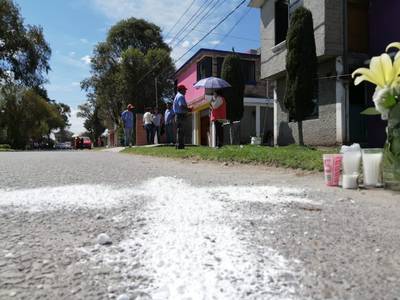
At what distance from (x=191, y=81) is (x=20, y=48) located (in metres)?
18.8

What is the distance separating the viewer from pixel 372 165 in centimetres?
484

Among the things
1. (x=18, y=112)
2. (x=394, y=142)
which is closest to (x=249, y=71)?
(x=394, y=142)

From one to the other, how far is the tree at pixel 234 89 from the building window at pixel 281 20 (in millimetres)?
3802

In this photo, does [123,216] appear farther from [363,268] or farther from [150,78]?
[150,78]

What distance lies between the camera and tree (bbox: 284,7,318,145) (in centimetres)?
1218

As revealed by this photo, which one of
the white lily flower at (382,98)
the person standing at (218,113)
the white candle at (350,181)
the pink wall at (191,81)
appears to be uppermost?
the pink wall at (191,81)

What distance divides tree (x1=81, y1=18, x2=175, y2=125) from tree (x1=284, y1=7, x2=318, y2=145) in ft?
81.4

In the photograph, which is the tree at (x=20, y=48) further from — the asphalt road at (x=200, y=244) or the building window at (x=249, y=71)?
the asphalt road at (x=200, y=244)

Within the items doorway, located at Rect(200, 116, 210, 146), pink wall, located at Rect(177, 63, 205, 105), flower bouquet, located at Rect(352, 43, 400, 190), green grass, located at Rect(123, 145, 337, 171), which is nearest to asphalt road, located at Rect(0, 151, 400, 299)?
flower bouquet, located at Rect(352, 43, 400, 190)

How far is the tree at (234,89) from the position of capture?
1939 centimetres

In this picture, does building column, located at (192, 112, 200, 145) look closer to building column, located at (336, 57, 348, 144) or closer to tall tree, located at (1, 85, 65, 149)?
building column, located at (336, 57, 348, 144)

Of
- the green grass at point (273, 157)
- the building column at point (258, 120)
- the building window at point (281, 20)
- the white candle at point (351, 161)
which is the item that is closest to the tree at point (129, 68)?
the building column at point (258, 120)

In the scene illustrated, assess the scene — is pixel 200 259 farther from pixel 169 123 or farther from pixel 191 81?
pixel 191 81

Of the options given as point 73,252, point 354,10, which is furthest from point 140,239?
point 354,10
